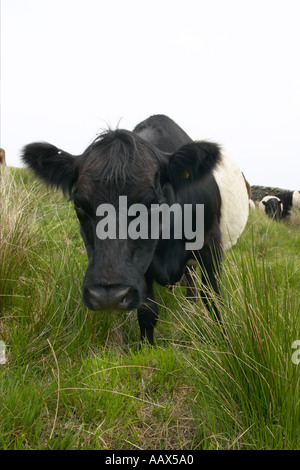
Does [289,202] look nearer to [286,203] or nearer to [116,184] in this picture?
[286,203]

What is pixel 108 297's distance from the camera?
8.68 ft

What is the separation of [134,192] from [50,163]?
1031 millimetres

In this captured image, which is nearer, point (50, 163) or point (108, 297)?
point (108, 297)

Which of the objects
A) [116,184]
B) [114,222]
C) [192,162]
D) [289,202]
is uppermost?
[192,162]

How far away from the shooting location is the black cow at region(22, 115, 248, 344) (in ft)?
9.10

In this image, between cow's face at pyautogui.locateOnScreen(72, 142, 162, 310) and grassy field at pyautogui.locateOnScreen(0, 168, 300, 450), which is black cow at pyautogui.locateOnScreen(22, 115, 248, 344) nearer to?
cow's face at pyautogui.locateOnScreen(72, 142, 162, 310)

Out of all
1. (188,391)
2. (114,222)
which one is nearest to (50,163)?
(114,222)

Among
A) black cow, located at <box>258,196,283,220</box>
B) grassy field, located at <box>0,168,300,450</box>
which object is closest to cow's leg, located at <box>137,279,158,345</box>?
grassy field, located at <box>0,168,300,450</box>

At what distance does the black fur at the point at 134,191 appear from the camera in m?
2.77

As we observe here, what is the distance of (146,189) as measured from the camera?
9.94ft

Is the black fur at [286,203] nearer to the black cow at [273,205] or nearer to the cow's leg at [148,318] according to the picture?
the black cow at [273,205]

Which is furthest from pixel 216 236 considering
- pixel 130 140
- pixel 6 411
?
pixel 6 411

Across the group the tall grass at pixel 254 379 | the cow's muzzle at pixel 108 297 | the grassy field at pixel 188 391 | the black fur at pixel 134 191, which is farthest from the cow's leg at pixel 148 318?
the tall grass at pixel 254 379

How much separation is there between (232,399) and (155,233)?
4.63 ft
